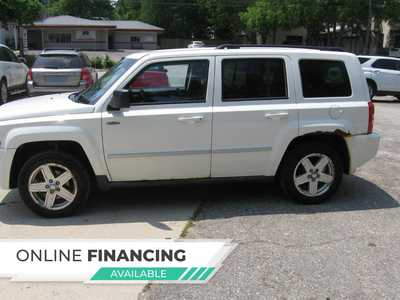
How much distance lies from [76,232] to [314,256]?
91.1 inches

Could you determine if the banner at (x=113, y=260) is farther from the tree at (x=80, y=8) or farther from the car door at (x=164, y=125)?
the tree at (x=80, y=8)

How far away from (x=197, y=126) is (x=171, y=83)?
56 centimetres

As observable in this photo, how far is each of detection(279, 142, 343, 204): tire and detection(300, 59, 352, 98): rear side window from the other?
24.0 inches

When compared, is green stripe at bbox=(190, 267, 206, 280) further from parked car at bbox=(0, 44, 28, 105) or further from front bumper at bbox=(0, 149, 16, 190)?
parked car at bbox=(0, 44, 28, 105)

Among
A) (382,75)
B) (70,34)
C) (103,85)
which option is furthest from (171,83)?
→ (70,34)

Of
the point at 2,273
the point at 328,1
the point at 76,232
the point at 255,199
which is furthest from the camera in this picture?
the point at 328,1

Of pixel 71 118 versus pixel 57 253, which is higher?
pixel 71 118

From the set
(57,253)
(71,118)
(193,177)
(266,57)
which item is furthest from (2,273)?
(266,57)

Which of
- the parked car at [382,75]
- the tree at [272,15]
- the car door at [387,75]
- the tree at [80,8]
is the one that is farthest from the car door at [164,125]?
the tree at [80,8]

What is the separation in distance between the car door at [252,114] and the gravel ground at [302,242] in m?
0.56

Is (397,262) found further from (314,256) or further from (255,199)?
(255,199)

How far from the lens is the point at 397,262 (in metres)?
4.57

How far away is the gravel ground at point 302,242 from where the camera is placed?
159 inches

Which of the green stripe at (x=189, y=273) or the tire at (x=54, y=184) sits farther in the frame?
the tire at (x=54, y=184)
